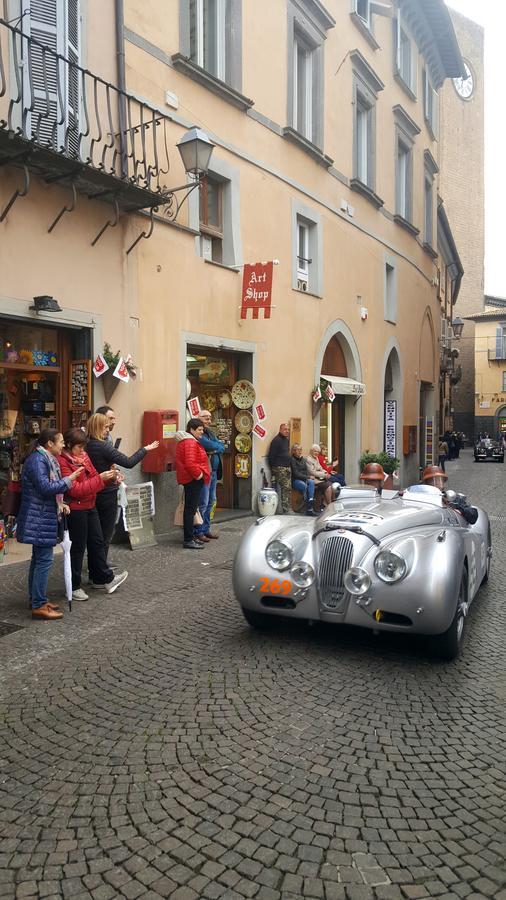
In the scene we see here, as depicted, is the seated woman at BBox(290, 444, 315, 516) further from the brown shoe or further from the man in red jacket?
the brown shoe

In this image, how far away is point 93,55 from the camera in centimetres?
852

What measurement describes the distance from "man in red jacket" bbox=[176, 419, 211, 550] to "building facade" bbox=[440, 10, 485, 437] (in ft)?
125

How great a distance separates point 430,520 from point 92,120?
658cm

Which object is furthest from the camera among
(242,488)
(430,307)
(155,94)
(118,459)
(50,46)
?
(430,307)

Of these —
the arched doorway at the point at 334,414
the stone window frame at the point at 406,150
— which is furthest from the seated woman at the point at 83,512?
the stone window frame at the point at 406,150

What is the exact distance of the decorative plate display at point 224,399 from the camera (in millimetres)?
11828

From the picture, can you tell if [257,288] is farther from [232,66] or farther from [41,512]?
[41,512]

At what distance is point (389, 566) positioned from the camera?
4.45m

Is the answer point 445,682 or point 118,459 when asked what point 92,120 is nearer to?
point 118,459

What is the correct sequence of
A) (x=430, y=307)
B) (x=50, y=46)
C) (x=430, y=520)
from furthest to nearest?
(x=430, y=307)
(x=50, y=46)
(x=430, y=520)

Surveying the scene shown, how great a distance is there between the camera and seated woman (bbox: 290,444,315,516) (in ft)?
40.8

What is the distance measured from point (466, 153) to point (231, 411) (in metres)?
42.6

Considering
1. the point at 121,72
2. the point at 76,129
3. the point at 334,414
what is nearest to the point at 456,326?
the point at 334,414

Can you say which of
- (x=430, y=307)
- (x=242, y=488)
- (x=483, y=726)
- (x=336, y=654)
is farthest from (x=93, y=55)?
(x=430, y=307)
